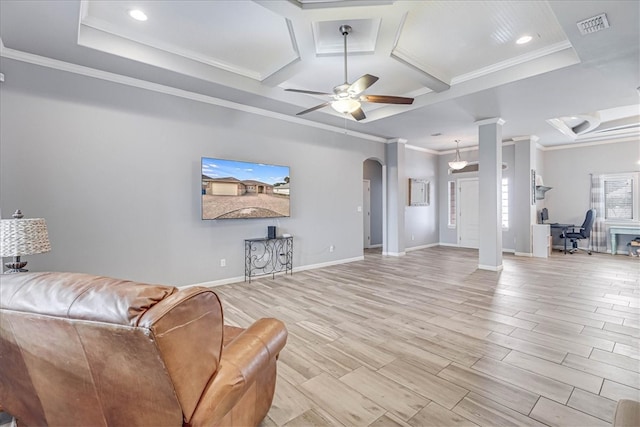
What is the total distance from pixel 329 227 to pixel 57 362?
5450mm

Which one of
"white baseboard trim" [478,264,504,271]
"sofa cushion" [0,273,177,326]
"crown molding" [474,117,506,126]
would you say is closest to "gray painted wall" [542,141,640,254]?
"crown molding" [474,117,506,126]

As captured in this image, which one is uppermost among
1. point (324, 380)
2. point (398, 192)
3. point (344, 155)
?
point (344, 155)

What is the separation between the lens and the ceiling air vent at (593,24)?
269 centimetres

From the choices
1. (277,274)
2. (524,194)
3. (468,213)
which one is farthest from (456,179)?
(277,274)

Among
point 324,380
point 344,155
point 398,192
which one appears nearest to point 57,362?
point 324,380

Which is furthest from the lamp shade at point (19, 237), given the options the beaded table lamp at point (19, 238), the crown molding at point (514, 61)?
the crown molding at point (514, 61)

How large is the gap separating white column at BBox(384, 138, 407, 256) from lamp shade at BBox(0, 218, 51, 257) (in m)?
6.62

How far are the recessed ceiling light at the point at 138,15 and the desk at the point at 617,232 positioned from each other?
10.5 meters

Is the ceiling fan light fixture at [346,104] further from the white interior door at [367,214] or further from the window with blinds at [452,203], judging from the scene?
the window with blinds at [452,203]

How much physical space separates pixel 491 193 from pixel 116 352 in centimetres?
651

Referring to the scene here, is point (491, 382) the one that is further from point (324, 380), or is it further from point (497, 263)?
point (497, 263)

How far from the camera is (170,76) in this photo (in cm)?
389

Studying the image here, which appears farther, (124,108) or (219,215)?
(219,215)

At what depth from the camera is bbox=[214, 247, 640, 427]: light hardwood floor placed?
1.87 m
